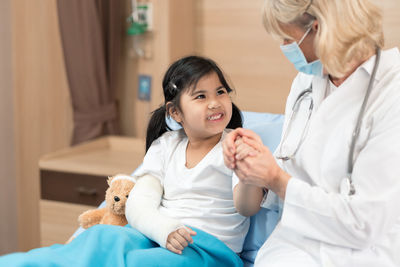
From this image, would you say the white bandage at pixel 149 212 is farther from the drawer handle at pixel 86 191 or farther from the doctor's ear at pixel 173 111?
the drawer handle at pixel 86 191

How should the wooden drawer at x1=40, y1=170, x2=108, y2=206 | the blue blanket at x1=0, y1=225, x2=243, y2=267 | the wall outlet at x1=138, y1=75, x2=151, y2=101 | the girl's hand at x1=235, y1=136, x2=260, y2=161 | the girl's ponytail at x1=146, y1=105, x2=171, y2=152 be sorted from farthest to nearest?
the wall outlet at x1=138, y1=75, x2=151, y2=101, the wooden drawer at x1=40, y1=170, x2=108, y2=206, the girl's ponytail at x1=146, y1=105, x2=171, y2=152, the blue blanket at x1=0, y1=225, x2=243, y2=267, the girl's hand at x1=235, y1=136, x2=260, y2=161

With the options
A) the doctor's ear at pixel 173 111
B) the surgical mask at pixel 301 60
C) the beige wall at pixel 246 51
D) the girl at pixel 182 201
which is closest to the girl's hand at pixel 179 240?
the girl at pixel 182 201

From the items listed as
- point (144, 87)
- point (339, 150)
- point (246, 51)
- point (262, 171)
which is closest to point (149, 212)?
point (262, 171)

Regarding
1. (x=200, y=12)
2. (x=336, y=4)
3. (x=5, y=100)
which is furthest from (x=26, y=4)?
(x=336, y=4)

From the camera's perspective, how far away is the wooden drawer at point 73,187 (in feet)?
8.68

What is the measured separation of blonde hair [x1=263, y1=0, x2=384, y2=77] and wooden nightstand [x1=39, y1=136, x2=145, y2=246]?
1536 millimetres

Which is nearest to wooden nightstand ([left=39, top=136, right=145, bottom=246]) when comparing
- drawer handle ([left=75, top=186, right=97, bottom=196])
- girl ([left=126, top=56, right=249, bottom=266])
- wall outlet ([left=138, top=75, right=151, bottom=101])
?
drawer handle ([left=75, top=186, right=97, bottom=196])

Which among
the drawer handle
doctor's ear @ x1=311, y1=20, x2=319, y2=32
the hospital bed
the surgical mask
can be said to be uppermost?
doctor's ear @ x1=311, y1=20, x2=319, y2=32

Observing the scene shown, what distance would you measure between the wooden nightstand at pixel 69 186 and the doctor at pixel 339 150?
142 centimetres

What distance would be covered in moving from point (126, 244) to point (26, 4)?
1826mm

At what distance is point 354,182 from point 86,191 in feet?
5.57

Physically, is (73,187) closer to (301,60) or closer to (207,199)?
(207,199)

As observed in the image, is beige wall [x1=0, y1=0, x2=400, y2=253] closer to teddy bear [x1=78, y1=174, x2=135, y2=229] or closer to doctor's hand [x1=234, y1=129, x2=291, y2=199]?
teddy bear [x1=78, y1=174, x2=135, y2=229]

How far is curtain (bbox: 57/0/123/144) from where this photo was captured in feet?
9.32
